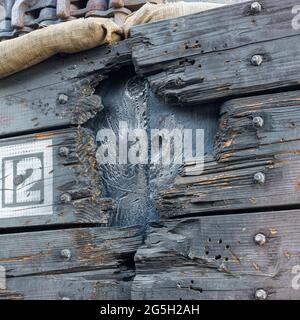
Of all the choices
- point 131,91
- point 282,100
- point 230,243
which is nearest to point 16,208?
point 131,91

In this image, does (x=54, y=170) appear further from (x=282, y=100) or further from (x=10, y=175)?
(x=282, y=100)

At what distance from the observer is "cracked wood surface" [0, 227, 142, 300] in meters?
3.03

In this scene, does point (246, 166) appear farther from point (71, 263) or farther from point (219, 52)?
point (71, 263)

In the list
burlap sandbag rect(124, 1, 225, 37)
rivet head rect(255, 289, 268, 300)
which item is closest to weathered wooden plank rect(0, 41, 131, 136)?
burlap sandbag rect(124, 1, 225, 37)

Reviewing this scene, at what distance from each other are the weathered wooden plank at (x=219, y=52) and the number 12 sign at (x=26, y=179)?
20.0 inches

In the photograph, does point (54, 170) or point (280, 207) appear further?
point (54, 170)

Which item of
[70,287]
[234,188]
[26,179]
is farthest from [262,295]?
[26,179]

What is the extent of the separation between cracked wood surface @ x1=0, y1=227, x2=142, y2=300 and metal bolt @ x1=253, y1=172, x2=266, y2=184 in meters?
0.49

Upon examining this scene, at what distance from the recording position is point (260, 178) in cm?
277

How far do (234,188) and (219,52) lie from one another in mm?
459

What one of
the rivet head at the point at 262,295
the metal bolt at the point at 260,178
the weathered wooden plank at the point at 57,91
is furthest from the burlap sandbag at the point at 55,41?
the rivet head at the point at 262,295
